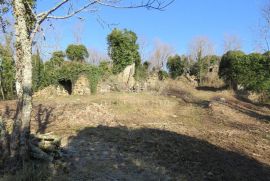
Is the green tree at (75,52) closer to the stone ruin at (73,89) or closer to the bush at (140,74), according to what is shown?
the bush at (140,74)

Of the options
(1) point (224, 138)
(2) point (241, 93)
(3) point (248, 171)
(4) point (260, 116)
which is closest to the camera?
(3) point (248, 171)

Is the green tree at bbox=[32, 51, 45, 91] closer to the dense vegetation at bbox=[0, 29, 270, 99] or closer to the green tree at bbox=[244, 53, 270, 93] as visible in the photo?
the dense vegetation at bbox=[0, 29, 270, 99]

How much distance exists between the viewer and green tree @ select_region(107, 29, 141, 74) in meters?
21.2

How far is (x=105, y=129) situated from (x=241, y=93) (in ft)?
46.2

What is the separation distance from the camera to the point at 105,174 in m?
5.31

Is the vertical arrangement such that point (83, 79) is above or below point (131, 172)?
above

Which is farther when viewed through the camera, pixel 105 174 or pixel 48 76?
pixel 48 76

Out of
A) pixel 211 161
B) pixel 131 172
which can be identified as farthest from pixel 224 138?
pixel 131 172

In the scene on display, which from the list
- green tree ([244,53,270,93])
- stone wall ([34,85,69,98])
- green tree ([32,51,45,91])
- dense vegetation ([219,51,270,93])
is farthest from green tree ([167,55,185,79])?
green tree ([32,51,45,91])

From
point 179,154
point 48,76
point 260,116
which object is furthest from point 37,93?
point 179,154

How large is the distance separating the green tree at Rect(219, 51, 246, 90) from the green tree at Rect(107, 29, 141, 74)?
724cm

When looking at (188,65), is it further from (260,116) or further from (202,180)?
(202,180)

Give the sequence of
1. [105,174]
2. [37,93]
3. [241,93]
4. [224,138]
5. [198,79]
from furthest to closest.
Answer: [198,79] < [241,93] < [37,93] < [224,138] < [105,174]

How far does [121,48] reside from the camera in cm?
2128
